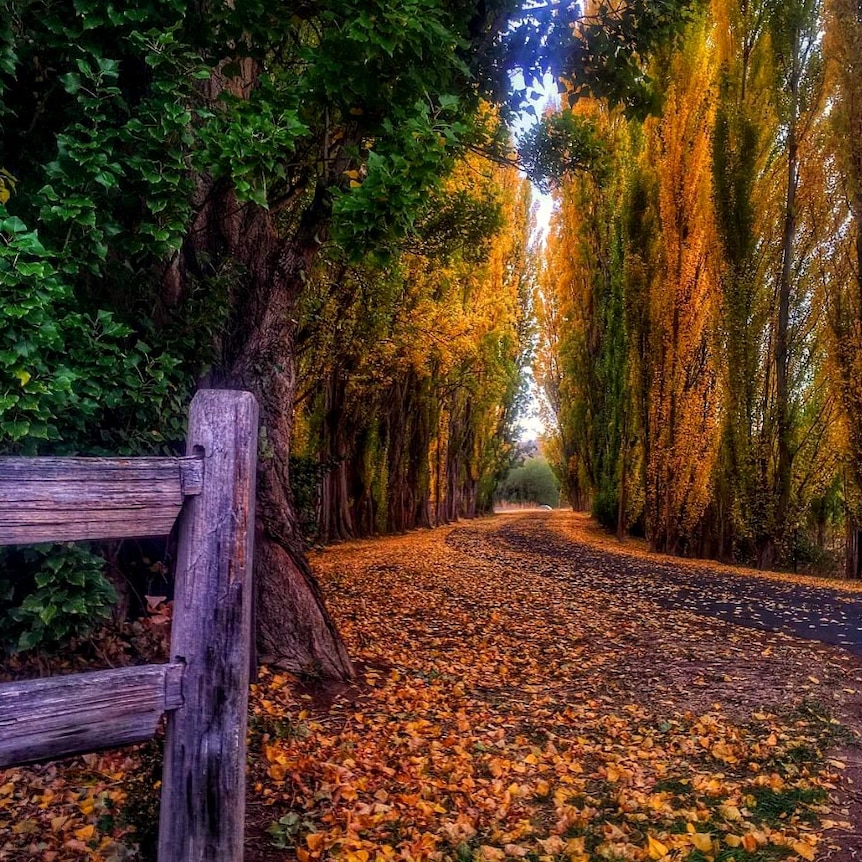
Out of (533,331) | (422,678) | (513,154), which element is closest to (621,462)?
(533,331)

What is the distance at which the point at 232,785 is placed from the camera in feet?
6.83

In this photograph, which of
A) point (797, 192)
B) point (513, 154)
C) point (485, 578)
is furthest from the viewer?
point (797, 192)

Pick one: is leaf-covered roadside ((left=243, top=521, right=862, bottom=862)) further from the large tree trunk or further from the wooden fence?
the wooden fence

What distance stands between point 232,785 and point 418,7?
12.6ft

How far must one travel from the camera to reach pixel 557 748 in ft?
14.9

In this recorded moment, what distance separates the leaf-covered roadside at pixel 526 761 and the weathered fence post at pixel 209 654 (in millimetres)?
899

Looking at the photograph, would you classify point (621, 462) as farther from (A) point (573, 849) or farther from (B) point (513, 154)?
(A) point (573, 849)

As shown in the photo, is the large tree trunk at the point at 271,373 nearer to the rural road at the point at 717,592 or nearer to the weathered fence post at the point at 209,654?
the weathered fence post at the point at 209,654

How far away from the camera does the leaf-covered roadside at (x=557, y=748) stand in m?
3.36

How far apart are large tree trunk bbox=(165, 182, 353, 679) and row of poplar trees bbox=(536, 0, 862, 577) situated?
24.1 ft

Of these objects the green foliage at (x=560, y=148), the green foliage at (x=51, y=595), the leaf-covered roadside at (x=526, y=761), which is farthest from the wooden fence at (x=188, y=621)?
the green foliage at (x=560, y=148)

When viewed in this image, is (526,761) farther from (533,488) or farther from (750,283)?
(533,488)

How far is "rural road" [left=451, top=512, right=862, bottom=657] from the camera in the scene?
7816mm

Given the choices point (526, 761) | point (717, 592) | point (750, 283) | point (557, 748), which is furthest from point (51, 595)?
point (750, 283)
